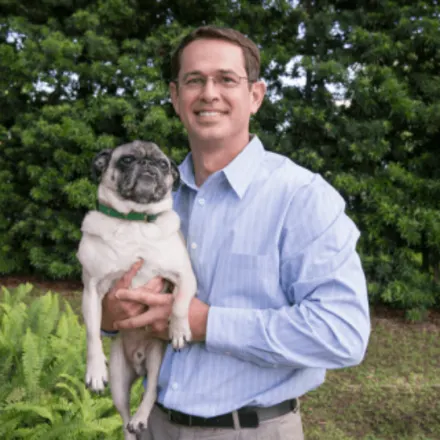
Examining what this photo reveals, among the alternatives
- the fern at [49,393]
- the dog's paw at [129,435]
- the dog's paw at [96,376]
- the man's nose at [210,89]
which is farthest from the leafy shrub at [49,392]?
the man's nose at [210,89]

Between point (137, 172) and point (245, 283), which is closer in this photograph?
point (245, 283)

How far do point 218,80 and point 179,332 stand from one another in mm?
1027

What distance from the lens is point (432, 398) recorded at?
6902mm

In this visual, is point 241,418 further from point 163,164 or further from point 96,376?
point 163,164

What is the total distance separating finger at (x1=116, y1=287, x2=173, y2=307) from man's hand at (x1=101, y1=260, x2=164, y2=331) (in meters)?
0.04

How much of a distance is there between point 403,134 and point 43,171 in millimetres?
6133

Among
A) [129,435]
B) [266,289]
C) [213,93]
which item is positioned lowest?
[129,435]

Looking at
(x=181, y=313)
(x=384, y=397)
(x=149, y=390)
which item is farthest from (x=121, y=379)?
(x=384, y=397)

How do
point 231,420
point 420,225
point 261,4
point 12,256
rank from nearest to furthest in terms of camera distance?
point 231,420
point 420,225
point 261,4
point 12,256

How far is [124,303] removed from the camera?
7.89ft

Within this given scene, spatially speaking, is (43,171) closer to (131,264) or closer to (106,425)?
(106,425)

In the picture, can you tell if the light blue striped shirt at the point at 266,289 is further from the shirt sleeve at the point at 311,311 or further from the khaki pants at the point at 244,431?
the khaki pants at the point at 244,431

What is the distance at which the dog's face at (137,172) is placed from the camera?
2.42 m

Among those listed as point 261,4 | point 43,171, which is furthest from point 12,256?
point 261,4
